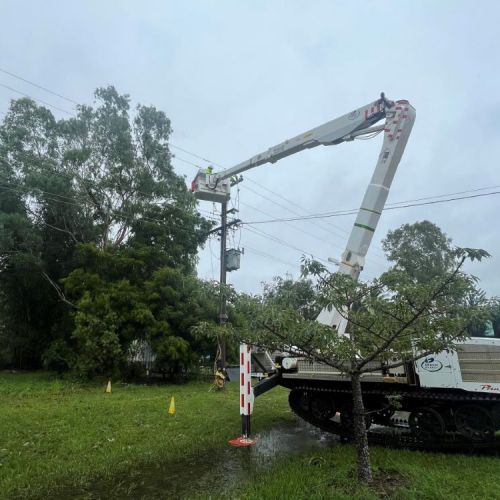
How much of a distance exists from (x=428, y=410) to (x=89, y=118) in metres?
18.9

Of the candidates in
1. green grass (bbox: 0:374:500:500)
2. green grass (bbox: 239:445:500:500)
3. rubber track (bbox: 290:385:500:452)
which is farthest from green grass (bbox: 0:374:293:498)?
rubber track (bbox: 290:385:500:452)

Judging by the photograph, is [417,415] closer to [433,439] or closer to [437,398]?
[433,439]

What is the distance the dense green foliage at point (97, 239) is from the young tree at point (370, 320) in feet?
40.1

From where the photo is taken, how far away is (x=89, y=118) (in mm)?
20250

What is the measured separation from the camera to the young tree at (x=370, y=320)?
13.9 ft

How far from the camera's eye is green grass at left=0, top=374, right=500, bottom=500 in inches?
177

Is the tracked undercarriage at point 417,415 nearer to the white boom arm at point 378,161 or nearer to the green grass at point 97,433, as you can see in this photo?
the white boom arm at point 378,161

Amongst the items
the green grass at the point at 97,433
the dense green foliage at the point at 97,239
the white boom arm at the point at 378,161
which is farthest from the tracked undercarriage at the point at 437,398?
the dense green foliage at the point at 97,239

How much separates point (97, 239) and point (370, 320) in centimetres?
1750

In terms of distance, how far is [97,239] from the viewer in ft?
66.0

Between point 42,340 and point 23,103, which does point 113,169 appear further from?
point 42,340

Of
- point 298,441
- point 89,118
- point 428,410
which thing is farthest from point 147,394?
point 89,118

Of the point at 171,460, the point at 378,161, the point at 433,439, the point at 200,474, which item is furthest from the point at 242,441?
the point at 378,161

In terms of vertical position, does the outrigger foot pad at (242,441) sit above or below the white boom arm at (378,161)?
below
